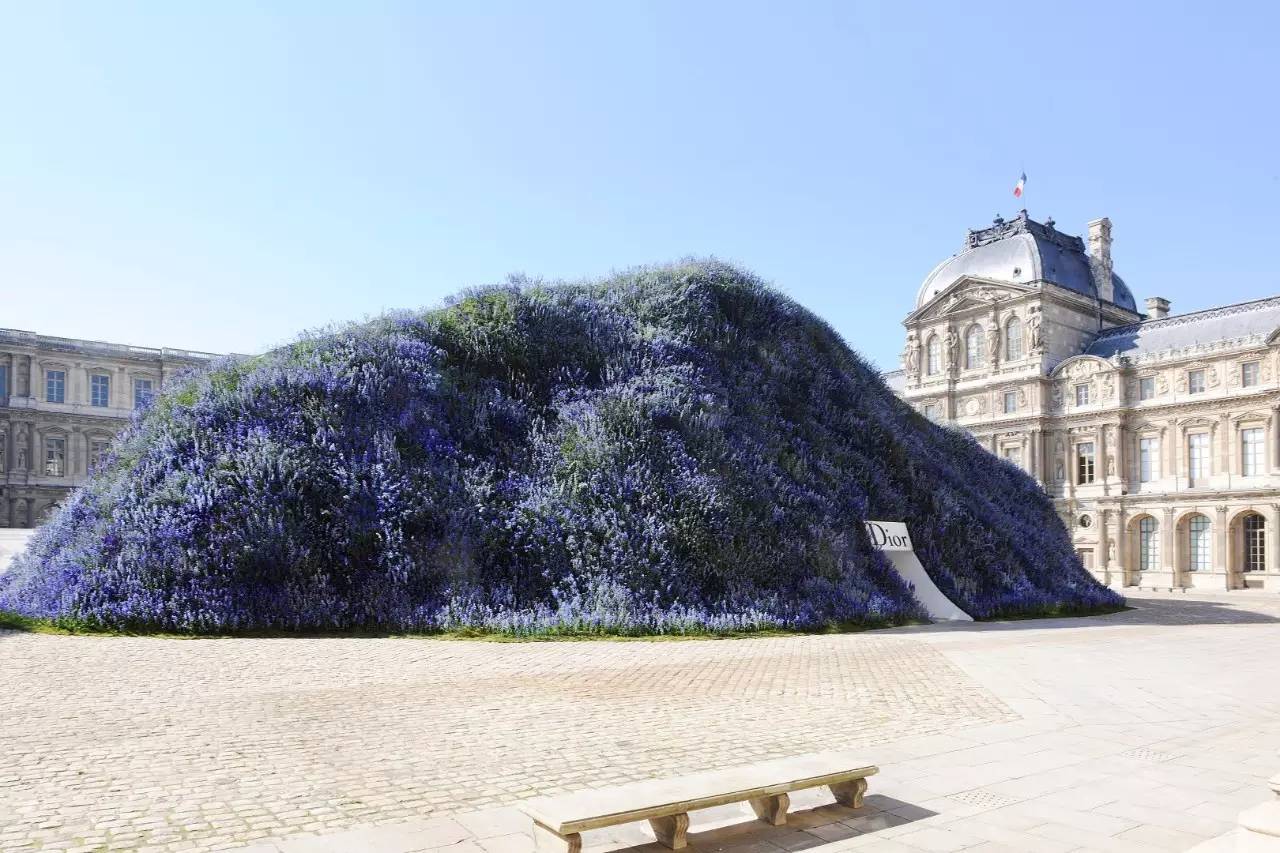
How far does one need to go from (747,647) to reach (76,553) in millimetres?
11570

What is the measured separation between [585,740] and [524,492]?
36.8ft

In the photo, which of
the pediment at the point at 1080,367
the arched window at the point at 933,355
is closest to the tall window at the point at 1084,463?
the pediment at the point at 1080,367

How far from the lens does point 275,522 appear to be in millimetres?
17734

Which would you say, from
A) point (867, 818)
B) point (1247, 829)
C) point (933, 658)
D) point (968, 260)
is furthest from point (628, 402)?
point (968, 260)

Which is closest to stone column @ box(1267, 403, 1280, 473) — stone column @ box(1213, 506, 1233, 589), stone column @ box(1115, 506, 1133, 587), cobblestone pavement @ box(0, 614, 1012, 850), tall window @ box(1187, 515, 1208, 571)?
stone column @ box(1213, 506, 1233, 589)

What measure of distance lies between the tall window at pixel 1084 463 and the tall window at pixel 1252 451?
8020 millimetres

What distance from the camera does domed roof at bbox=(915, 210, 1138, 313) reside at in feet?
199

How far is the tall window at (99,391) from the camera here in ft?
214

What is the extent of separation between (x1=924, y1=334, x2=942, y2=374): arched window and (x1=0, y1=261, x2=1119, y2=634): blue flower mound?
4109cm

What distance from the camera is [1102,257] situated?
212 feet

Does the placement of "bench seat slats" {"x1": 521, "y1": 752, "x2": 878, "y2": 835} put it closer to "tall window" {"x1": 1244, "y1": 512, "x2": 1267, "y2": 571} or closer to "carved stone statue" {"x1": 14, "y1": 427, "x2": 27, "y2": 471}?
"tall window" {"x1": 1244, "y1": 512, "x2": 1267, "y2": 571}

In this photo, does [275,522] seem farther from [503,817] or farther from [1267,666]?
[1267,666]

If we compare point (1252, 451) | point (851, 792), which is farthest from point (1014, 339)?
point (851, 792)

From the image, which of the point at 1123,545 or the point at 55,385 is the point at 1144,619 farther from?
the point at 55,385
